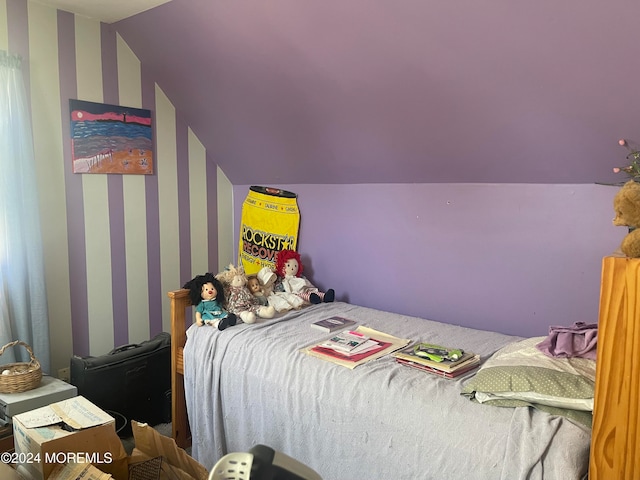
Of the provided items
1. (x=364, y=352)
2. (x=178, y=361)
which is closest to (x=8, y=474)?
(x=178, y=361)

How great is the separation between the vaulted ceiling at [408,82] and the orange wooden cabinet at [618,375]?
804 mm

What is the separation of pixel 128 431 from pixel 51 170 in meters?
1.45

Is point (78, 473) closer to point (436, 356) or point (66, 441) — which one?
point (66, 441)

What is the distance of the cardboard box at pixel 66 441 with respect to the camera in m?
1.75

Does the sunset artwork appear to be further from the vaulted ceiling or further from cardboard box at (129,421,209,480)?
cardboard box at (129,421,209,480)

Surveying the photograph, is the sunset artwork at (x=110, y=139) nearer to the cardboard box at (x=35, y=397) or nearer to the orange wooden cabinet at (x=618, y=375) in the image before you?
the cardboard box at (x=35, y=397)

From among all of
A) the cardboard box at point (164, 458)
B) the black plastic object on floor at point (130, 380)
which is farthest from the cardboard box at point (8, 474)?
the black plastic object on floor at point (130, 380)

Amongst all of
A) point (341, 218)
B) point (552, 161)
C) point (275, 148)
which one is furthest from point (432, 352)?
point (275, 148)

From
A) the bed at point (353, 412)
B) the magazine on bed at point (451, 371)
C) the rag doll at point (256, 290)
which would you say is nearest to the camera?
the bed at point (353, 412)

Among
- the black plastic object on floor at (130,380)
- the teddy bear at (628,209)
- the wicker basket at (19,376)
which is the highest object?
the teddy bear at (628,209)

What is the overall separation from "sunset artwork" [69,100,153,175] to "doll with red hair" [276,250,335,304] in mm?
1013

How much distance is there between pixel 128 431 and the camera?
105 inches

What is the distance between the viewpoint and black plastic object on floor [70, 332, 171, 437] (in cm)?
260

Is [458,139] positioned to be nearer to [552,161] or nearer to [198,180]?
[552,161]
